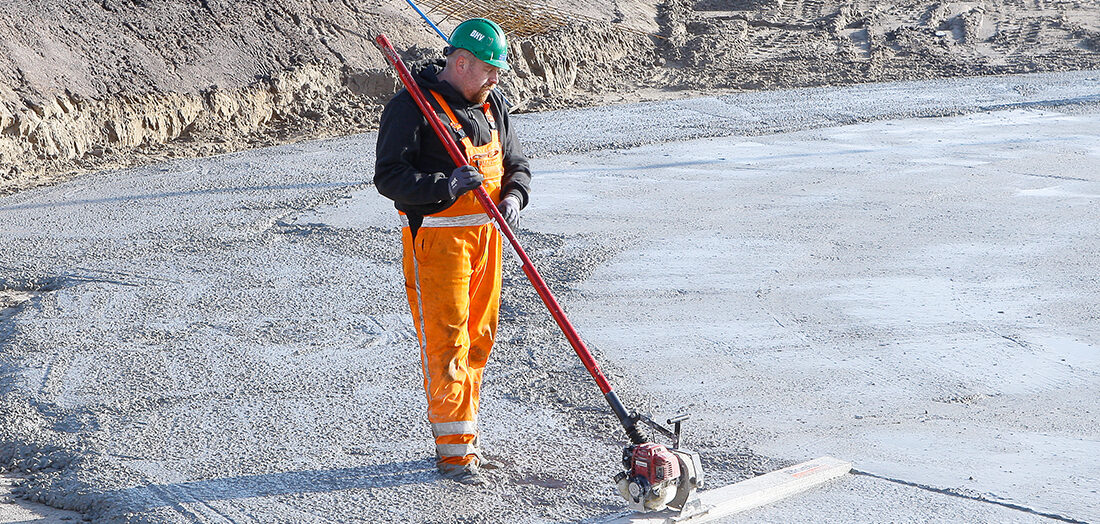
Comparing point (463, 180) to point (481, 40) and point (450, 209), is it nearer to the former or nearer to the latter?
point (450, 209)

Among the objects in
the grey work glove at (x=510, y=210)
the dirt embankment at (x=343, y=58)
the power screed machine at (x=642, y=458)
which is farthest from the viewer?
the dirt embankment at (x=343, y=58)

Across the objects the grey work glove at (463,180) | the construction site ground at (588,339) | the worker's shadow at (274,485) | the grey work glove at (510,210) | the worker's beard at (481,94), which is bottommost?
the construction site ground at (588,339)

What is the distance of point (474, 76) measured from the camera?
3.72 metres

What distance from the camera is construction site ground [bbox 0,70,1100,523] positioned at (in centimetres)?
385

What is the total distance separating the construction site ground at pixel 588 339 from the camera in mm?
3850

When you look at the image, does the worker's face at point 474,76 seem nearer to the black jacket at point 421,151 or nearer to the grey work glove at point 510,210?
the black jacket at point 421,151

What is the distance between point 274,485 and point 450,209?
1175 millimetres

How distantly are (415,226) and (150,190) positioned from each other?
5.75 metres

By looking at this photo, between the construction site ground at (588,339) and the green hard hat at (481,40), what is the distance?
151cm

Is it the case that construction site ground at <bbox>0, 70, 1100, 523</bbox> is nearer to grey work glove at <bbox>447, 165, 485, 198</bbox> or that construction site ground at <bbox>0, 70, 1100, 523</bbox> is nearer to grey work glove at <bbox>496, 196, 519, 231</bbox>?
grey work glove at <bbox>496, 196, 519, 231</bbox>

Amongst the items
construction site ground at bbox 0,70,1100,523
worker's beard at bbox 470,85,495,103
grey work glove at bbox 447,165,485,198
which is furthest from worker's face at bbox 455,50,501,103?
construction site ground at bbox 0,70,1100,523

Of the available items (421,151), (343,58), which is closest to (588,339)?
(421,151)

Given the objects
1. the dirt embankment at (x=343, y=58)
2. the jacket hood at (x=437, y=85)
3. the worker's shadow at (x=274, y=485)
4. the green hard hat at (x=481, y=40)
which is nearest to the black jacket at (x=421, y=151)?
the jacket hood at (x=437, y=85)

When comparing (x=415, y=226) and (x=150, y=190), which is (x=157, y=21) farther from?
(x=415, y=226)
